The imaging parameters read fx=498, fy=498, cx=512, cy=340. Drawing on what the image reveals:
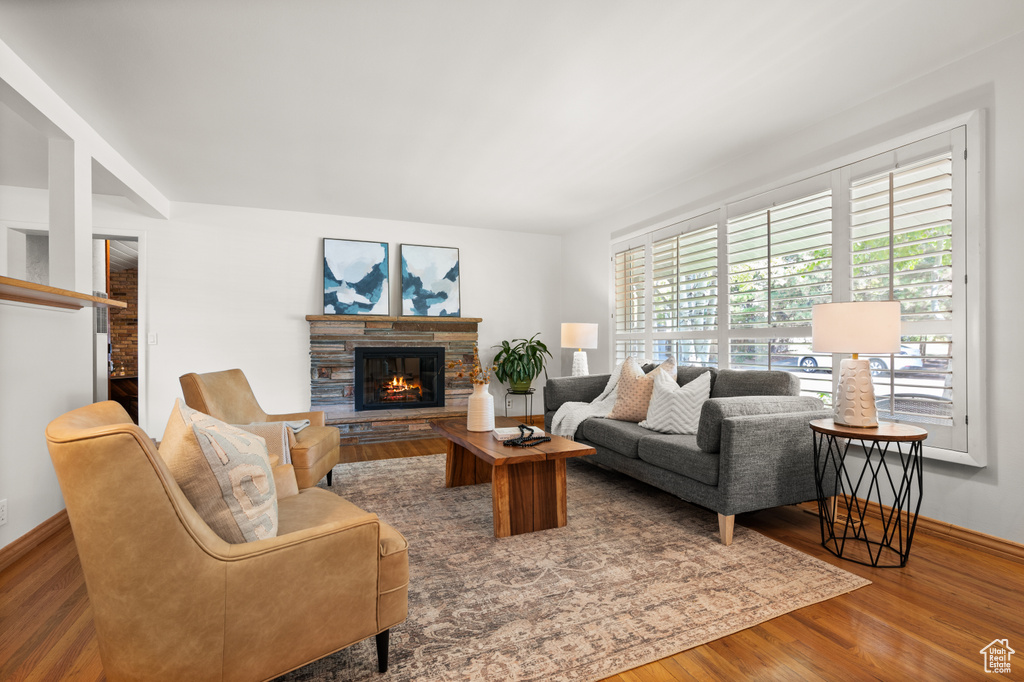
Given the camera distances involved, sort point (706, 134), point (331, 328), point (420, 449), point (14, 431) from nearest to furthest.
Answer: point (14, 431), point (706, 134), point (420, 449), point (331, 328)

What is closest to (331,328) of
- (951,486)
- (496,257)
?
(496,257)

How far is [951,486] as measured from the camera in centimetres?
271

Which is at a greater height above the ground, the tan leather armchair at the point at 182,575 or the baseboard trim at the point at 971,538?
the tan leather armchair at the point at 182,575

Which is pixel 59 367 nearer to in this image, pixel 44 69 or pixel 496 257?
pixel 44 69

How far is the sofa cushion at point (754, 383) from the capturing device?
10.4ft

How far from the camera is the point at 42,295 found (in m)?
2.44

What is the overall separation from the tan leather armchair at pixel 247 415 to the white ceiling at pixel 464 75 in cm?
171

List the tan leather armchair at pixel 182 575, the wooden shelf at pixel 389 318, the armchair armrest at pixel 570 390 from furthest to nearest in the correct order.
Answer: the wooden shelf at pixel 389 318, the armchair armrest at pixel 570 390, the tan leather armchair at pixel 182 575

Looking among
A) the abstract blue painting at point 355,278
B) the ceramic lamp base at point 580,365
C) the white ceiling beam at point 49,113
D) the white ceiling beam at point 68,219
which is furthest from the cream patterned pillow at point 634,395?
the white ceiling beam at point 49,113

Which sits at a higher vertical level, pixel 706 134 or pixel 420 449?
pixel 706 134

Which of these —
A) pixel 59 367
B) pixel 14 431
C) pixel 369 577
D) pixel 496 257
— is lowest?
pixel 369 577

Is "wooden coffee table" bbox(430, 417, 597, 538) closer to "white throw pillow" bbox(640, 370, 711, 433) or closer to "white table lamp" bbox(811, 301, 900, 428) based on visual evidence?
"white throw pillow" bbox(640, 370, 711, 433)

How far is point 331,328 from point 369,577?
452 cm

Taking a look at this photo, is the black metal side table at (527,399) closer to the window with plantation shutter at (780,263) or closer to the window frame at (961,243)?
the window with plantation shutter at (780,263)
